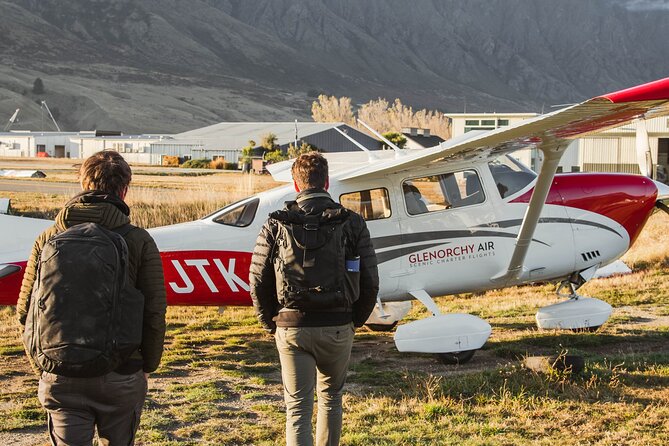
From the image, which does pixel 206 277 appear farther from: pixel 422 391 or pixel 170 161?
pixel 170 161

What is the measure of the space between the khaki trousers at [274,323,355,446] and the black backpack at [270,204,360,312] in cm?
17

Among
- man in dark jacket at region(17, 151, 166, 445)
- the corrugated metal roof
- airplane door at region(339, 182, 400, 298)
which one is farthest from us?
the corrugated metal roof

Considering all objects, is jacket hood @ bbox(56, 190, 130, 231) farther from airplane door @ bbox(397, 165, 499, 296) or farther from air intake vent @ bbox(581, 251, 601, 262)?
air intake vent @ bbox(581, 251, 601, 262)

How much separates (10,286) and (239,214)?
2.44m

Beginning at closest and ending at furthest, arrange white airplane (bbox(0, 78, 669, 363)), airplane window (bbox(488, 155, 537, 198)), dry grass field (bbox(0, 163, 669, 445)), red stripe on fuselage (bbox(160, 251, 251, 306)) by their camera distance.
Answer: dry grass field (bbox(0, 163, 669, 445)) < white airplane (bbox(0, 78, 669, 363)) < red stripe on fuselage (bbox(160, 251, 251, 306)) < airplane window (bbox(488, 155, 537, 198))

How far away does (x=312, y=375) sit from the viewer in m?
4.97

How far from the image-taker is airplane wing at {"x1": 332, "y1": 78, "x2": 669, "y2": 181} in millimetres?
6488

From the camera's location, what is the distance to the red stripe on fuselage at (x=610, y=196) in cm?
Answer: 995

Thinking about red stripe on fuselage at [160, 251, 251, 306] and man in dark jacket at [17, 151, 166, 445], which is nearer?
man in dark jacket at [17, 151, 166, 445]

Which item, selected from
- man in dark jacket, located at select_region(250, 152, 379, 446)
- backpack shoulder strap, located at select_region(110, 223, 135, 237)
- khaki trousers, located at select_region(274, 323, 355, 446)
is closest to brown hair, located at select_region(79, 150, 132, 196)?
backpack shoulder strap, located at select_region(110, 223, 135, 237)

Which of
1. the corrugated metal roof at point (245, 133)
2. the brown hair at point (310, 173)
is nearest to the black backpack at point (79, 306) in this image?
the brown hair at point (310, 173)

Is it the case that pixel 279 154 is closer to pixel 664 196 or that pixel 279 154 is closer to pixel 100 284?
pixel 664 196

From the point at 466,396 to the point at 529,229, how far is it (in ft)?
9.12

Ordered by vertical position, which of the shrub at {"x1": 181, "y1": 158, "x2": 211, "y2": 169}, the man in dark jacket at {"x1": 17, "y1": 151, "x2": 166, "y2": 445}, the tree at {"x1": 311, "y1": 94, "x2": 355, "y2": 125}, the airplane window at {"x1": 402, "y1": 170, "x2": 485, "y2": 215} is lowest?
the man in dark jacket at {"x1": 17, "y1": 151, "x2": 166, "y2": 445}
